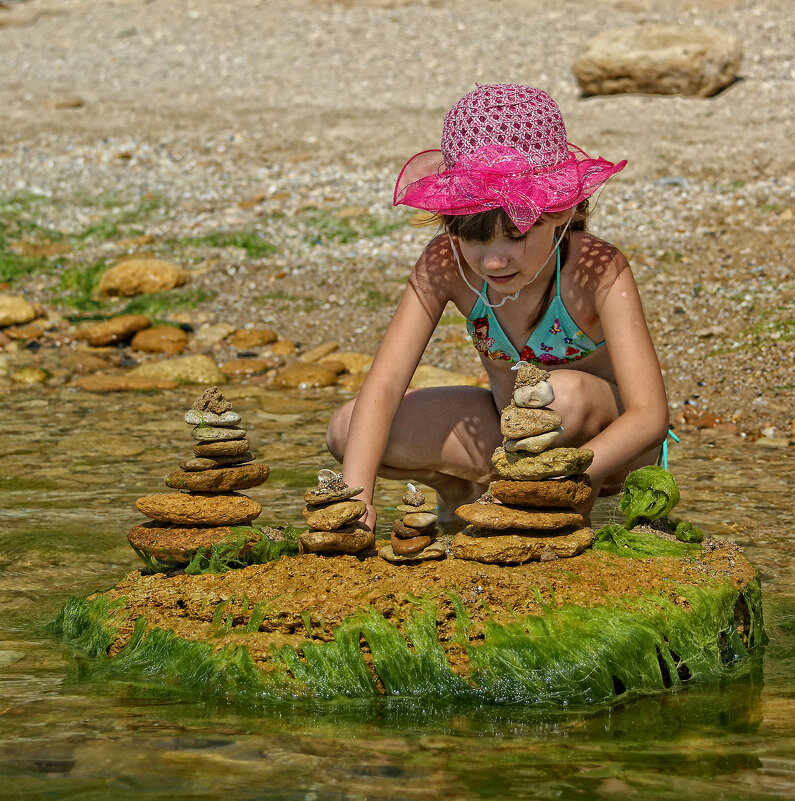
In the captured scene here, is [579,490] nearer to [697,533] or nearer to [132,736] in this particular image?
[697,533]

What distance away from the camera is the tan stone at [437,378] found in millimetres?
7625

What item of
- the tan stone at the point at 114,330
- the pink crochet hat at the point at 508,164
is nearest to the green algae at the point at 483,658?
the pink crochet hat at the point at 508,164

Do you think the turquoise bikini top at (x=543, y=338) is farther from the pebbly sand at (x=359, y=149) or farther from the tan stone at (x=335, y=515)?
the pebbly sand at (x=359, y=149)

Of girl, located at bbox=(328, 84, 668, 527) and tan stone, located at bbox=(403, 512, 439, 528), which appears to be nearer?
tan stone, located at bbox=(403, 512, 439, 528)

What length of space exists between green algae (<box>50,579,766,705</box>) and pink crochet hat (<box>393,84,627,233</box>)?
1305 mm

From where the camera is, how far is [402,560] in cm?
372

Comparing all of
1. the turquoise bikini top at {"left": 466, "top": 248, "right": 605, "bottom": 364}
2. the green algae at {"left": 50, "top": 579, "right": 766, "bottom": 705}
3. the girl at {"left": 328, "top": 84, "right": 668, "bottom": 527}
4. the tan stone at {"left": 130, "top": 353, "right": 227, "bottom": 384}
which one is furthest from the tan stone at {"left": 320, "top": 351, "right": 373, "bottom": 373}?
the green algae at {"left": 50, "top": 579, "right": 766, "bottom": 705}

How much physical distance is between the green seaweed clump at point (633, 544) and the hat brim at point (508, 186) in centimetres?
106

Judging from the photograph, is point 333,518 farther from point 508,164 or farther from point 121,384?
point 121,384

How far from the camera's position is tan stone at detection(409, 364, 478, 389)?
25.0 ft

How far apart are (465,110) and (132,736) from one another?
234cm

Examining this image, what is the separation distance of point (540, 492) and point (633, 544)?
19.3 inches

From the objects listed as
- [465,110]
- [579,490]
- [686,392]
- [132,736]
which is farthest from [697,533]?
[686,392]

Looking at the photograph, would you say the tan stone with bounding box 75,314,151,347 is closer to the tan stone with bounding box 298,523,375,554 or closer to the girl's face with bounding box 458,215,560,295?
the girl's face with bounding box 458,215,560,295
